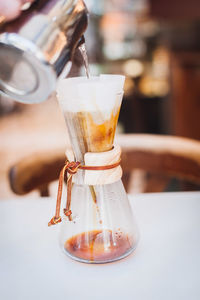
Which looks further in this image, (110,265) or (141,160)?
(141,160)

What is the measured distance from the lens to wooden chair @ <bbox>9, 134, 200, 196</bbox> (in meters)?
1.03

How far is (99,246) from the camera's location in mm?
565

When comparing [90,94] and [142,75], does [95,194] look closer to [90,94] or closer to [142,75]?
[90,94]

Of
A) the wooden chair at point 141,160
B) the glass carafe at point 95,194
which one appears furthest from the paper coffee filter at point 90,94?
the wooden chair at point 141,160

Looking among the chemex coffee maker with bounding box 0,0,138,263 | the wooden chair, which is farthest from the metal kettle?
the wooden chair

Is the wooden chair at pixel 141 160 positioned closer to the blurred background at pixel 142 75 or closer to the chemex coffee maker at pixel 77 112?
the blurred background at pixel 142 75

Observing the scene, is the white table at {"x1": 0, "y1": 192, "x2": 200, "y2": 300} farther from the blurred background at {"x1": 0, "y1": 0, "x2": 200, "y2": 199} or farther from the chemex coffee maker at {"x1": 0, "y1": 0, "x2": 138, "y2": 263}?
the blurred background at {"x1": 0, "y1": 0, "x2": 200, "y2": 199}

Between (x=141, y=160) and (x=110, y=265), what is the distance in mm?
591

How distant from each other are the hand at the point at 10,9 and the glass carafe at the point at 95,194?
0.12 metres

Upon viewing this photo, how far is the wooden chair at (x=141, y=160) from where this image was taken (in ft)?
3.37

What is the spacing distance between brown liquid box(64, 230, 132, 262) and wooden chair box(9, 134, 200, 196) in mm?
447

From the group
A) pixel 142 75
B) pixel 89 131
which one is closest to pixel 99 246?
pixel 89 131

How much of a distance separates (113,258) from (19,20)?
37 cm

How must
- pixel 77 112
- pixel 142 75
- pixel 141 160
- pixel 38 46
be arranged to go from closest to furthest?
pixel 38 46, pixel 77 112, pixel 141 160, pixel 142 75
